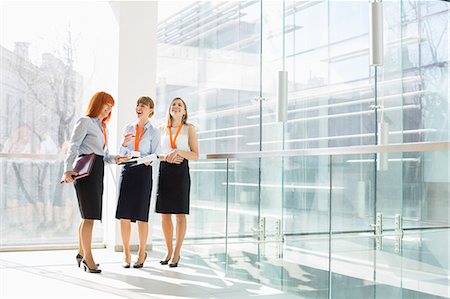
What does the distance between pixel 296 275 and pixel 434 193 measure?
1.32 m

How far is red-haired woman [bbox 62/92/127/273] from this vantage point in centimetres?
489

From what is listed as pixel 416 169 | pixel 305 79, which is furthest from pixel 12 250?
pixel 416 169

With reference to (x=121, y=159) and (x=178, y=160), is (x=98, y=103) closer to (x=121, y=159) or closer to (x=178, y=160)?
(x=121, y=159)

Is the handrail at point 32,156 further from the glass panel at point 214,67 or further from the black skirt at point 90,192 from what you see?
the black skirt at point 90,192

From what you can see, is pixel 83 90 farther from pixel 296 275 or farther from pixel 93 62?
pixel 296 275

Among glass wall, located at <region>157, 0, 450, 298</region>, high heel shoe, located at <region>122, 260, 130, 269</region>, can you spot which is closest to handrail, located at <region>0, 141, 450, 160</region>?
glass wall, located at <region>157, 0, 450, 298</region>

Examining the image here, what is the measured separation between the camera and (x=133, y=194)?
5273 mm

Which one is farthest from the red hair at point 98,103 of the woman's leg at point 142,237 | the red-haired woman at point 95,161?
the woman's leg at point 142,237

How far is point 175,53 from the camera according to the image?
7.69m

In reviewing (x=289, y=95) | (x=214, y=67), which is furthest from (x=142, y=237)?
(x=214, y=67)

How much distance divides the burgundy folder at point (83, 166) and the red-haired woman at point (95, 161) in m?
0.03

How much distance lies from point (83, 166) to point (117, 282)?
941 millimetres

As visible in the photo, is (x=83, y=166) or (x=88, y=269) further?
(x=88, y=269)

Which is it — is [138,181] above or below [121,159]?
below
